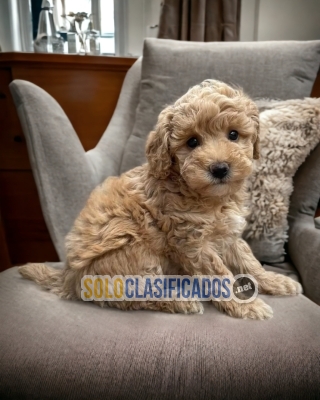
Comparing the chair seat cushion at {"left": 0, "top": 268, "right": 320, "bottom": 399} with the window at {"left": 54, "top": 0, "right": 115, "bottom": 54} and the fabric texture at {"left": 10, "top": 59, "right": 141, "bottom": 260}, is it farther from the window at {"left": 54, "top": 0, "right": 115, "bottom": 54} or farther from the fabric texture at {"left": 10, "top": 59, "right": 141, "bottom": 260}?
the window at {"left": 54, "top": 0, "right": 115, "bottom": 54}

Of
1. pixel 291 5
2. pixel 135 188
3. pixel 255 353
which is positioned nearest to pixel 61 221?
pixel 135 188

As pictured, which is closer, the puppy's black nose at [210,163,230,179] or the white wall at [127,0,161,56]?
the puppy's black nose at [210,163,230,179]

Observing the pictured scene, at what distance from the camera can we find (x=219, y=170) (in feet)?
3.75

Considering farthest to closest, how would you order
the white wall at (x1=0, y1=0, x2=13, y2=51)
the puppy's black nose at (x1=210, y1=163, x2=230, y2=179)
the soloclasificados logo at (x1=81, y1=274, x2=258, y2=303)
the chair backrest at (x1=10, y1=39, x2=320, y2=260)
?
1. the white wall at (x1=0, y1=0, x2=13, y2=51)
2. the chair backrest at (x1=10, y1=39, x2=320, y2=260)
3. the soloclasificados logo at (x1=81, y1=274, x2=258, y2=303)
4. the puppy's black nose at (x1=210, y1=163, x2=230, y2=179)

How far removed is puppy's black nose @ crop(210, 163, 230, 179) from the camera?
114 centimetres

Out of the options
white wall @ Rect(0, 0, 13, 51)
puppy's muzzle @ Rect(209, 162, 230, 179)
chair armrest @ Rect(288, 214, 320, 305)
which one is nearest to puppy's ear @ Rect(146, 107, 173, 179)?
puppy's muzzle @ Rect(209, 162, 230, 179)

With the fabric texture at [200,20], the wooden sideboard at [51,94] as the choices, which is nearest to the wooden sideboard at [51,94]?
the wooden sideboard at [51,94]

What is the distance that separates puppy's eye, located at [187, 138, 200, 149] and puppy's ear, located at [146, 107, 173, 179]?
7cm

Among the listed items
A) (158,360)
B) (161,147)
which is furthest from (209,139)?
(158,360)

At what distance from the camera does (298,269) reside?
5.18 ft

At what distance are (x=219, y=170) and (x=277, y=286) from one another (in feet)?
1.87

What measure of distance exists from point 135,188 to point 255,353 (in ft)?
2.36

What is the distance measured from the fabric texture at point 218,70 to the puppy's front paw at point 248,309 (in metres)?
1.03

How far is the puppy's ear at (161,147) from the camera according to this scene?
123cm
